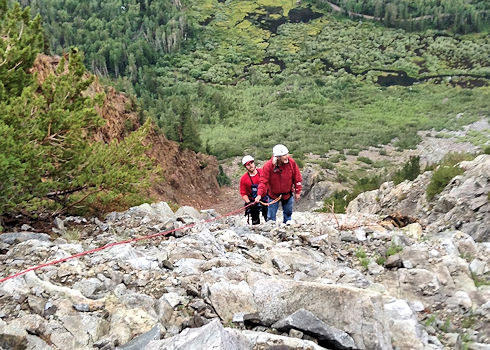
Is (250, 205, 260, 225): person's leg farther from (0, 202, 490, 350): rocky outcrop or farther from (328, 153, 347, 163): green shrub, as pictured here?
(328, 153, 347, 163): green shrub

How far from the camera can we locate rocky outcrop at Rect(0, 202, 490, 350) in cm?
385

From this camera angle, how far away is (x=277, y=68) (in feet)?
374

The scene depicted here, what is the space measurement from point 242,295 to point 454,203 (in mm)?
10010

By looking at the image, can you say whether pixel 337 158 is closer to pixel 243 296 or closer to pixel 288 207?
pixel 288 207

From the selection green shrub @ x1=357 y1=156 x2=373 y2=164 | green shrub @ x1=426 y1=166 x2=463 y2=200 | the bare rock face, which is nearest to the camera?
green shrub @ x1=426 y1=166 x2=463 y2=200

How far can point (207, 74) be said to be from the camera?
11194 cm

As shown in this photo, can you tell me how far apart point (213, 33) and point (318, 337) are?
477ft

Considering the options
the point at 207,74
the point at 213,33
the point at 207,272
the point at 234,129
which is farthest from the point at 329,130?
the point at 213,33

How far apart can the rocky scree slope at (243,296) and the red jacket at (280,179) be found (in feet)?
4.99

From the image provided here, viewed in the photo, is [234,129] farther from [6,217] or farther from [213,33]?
[213,33]

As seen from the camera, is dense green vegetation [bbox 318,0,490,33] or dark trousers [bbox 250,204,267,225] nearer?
dark trousers [bbox 250,204,267,225]

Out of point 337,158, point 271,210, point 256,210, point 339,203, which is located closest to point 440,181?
point 271,210

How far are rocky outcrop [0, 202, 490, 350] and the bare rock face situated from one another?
1683 cm

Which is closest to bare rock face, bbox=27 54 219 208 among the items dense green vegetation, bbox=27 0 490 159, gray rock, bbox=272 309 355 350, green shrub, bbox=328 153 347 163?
dense green vegetation, bbox=27 0 490 159
